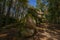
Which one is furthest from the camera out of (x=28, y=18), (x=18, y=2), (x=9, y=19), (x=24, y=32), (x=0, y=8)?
(x=0, y=8)

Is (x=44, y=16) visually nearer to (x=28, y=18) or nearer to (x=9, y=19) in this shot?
(x=9, y=19)

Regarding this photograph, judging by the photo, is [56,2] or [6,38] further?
[56,2]

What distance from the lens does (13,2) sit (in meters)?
14.1

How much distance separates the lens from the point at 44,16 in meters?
16.3

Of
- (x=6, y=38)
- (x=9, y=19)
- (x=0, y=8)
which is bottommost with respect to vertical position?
(x=6, y=38)

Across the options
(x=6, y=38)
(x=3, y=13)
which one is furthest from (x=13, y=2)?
(x=6, y=38)

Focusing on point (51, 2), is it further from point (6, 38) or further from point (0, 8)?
point (6, 38)

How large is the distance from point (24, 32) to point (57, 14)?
24.1ft

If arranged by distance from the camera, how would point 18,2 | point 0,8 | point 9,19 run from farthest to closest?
1. point 0,8
2. point 18,2
3. point 9,19

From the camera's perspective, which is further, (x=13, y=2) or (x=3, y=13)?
(x=3, y=13)

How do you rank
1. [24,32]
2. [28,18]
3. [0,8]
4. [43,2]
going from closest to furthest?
1. [24,32]
2. [28,18]
3. [0,8]
4. [43,2]

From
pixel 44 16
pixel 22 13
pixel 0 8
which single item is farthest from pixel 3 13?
pixel 44 16

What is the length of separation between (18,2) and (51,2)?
3241mm

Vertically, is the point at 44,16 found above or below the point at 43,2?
below
